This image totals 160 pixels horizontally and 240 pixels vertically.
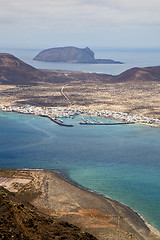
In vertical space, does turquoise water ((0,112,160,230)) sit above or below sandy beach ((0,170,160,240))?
above

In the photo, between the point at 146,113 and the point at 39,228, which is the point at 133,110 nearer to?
the point at 146,113

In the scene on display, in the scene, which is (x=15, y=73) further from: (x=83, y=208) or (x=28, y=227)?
(x=28, y=227)

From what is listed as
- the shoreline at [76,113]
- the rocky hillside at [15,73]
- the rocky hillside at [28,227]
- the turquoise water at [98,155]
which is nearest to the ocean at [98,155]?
the turquoise water at [98,155]

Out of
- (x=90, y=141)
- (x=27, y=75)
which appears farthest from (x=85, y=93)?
(x=90, y=141)

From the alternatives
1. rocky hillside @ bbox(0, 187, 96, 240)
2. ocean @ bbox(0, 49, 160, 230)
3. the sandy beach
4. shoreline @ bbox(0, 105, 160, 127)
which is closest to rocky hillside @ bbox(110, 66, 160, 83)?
shoreline @ bbox(0, 105, 160, 127)

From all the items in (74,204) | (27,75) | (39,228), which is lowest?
(74,204)

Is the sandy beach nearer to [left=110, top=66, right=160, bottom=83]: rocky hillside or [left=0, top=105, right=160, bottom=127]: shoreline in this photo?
[left=0, top=105, right=160, bottom=127]: shoreline

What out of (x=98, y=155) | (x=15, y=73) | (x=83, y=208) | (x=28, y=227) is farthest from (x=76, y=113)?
(x=15, y=73)
